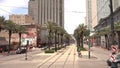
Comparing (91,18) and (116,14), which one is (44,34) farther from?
(116,14)

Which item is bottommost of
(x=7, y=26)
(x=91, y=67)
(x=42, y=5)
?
(x=91, y=67)

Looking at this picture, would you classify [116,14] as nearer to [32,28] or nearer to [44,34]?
[32,28]

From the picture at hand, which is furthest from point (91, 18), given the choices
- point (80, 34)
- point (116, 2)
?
point (80, 34)

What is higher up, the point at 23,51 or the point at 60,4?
the point at 60,4

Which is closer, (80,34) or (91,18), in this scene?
(80,34)

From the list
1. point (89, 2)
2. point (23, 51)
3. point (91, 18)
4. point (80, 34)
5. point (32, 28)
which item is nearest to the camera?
point (23, 51)

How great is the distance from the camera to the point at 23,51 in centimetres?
8219

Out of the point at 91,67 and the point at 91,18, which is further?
the point at 91,18

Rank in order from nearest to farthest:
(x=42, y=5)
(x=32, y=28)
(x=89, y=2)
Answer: (x=42, y=5), (x=32, y=28), (x=89, y=2)

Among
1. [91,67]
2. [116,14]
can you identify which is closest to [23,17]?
[116,14]

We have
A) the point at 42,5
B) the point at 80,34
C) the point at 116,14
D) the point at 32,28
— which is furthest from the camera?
the point at 32,28

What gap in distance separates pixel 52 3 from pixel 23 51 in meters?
22.8

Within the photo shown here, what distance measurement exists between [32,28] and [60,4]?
86067mm

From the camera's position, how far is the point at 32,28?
503 feet
